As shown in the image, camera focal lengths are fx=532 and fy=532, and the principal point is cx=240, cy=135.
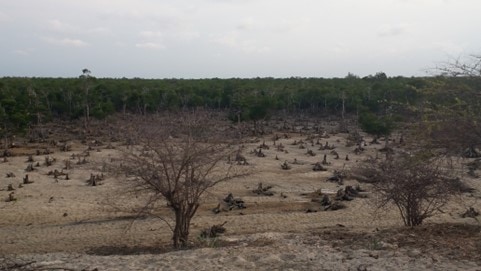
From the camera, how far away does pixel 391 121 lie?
37.7 meters

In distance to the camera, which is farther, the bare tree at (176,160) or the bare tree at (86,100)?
the bare tree at (86,100)

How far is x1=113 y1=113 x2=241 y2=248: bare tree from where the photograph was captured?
41.5 ft

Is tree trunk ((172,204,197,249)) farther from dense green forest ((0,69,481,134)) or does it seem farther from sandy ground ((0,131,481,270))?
dense green forest ((0,69,481,134))

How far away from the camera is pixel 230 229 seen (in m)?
16.2

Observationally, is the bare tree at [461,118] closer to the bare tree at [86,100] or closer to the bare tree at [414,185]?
the bare tree at [414,185]

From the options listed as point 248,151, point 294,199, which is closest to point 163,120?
point 294,199

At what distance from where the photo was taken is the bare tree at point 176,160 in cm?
1264

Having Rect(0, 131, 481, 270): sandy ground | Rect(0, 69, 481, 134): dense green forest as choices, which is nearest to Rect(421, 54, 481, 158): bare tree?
Rect(0, 131, 481, 270): sandy ground

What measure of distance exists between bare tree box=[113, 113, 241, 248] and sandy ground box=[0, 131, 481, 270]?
2.88ft

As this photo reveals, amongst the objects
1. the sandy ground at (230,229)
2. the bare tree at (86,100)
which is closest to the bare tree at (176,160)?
the sandy ground at (230,229)

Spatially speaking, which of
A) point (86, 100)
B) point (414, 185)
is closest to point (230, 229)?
point (414, 185)

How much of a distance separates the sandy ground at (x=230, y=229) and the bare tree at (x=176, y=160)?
0.88 m

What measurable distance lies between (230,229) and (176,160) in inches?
168

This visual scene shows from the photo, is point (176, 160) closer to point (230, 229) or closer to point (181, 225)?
point (181, 225)
